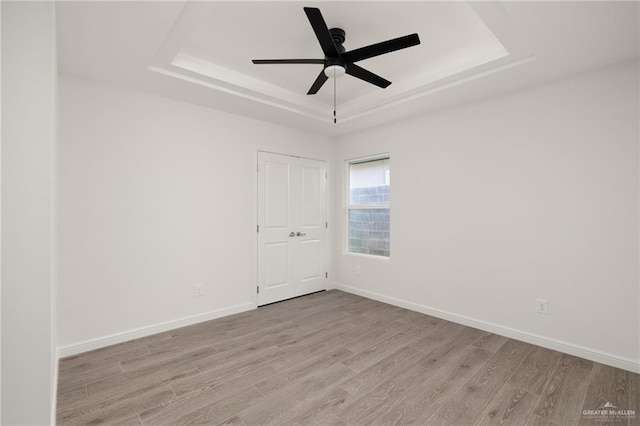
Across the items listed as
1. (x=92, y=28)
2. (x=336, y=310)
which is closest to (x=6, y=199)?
(x=92, y=28)

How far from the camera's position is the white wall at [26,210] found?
4.42ft

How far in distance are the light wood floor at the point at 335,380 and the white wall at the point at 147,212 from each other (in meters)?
0.39

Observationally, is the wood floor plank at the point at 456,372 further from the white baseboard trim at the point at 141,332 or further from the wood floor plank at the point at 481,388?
the white baseboard trim at the point at 141,332

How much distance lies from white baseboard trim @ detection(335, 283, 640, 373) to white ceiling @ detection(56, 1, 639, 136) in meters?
2.40

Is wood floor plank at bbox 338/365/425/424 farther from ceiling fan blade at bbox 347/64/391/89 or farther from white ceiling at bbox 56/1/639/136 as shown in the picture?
white ceiling at bbox 56/1/639/136

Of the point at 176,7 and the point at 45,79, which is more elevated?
the point at 176,7

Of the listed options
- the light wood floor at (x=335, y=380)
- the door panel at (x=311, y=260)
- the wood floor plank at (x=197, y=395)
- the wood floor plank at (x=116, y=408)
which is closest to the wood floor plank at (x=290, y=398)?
the light wood floor at (x=335, y=380)

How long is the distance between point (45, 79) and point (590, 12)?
3.08 m

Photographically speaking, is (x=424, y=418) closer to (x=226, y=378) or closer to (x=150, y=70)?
(x=226, y=378)

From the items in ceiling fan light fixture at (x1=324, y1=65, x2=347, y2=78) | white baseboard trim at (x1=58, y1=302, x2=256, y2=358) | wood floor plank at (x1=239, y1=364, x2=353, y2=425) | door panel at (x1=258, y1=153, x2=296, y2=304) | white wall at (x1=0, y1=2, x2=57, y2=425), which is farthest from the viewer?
door panel at (x1=258, y1=153, x2=296, y2=304)

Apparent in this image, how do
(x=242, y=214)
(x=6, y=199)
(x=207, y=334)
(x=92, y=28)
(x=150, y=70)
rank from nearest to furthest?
(x=6, y=199) → (x=92, y=28) → (x=150, y=70) → (x=207, y=334) → (x=242, y=214)

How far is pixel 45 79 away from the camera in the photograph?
143 centimetres

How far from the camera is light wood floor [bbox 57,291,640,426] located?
6.15 feet

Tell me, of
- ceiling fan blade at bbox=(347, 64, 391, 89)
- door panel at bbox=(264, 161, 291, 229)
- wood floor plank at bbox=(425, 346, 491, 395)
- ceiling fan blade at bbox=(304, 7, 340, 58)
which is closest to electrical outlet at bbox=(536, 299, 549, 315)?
wood floor plank at bbox=(425, 346, 491, 395)
